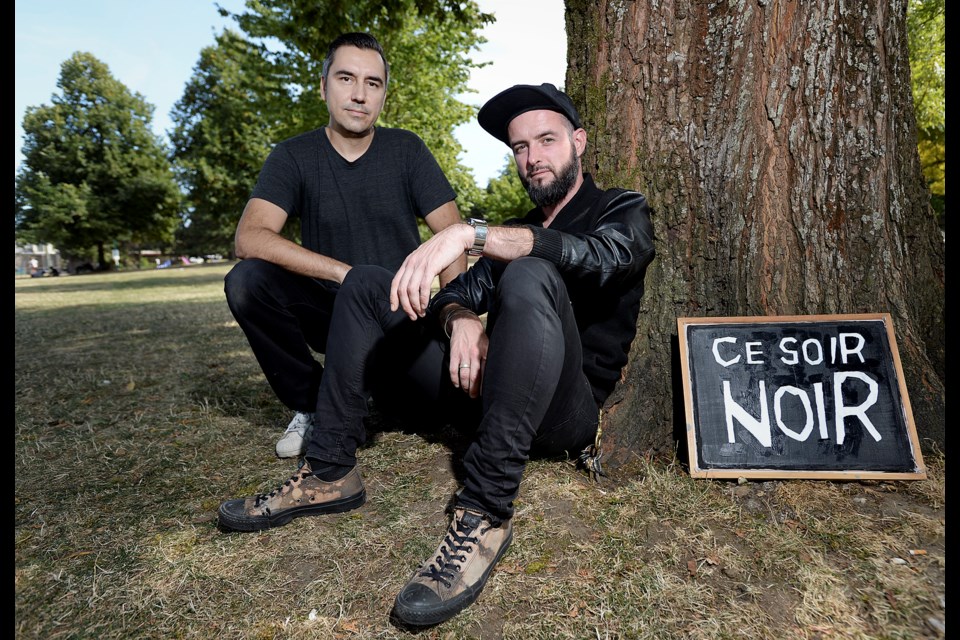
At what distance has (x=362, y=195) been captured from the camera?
3.54 metres

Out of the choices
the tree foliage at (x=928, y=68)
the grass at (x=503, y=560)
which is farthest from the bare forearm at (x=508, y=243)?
the tree foliage at (x=928, y=68)

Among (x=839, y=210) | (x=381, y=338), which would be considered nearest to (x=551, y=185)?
(x=381, y=338)

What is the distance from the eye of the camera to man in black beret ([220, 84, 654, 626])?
81.8 inches

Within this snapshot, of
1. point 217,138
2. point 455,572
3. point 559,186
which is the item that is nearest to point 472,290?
point 559,186

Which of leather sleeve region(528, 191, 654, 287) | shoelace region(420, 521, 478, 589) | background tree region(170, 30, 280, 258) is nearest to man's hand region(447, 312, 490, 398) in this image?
leather sleeve region(528, 191, 654, 287)

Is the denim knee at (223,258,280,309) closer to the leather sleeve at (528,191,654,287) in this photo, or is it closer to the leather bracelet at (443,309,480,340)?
the leather bracelet at (443,309,480,340)

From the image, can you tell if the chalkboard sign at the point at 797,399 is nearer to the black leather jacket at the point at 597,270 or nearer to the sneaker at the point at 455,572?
the black leather jacket at the point at 597,270

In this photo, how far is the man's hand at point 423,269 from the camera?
7.30 ft

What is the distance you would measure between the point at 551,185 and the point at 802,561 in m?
1.80

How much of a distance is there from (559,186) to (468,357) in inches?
37.2

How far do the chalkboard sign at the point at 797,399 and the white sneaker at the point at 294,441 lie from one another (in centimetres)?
205

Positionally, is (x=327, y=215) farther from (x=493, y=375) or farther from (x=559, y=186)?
(x=493, y=375)

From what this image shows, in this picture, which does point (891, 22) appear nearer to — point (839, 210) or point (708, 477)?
point (839, 210)
